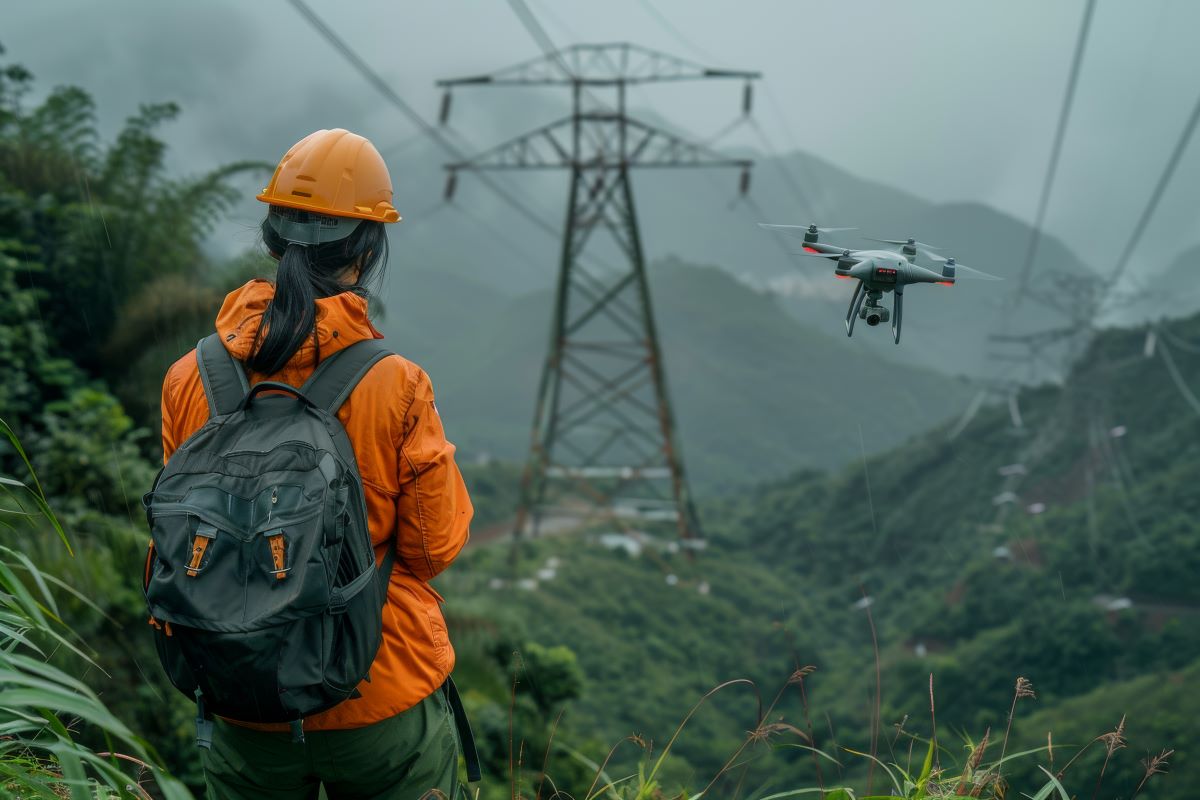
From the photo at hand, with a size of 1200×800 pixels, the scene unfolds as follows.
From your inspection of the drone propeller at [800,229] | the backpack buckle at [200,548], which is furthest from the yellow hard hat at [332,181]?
the drone propeller at [800,229]

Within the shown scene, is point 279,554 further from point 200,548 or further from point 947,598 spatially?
point 947,598

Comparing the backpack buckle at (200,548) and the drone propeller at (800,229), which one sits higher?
the drone propeller at (800,229)

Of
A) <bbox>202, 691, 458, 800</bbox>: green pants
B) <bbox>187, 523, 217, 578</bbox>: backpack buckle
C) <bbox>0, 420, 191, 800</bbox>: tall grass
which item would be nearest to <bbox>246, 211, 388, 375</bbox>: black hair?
<bbox>187, 523, 217, 578</bbox>: backpack buckle

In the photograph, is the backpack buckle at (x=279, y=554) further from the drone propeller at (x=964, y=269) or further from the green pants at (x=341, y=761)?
the drone propeller at (x=964, y=269)

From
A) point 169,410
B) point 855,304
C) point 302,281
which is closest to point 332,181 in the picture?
point 302,281

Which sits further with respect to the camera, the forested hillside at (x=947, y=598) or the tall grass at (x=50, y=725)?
the forested hillside at (x=947, y=598)

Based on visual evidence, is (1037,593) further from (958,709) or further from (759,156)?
(759,156)
